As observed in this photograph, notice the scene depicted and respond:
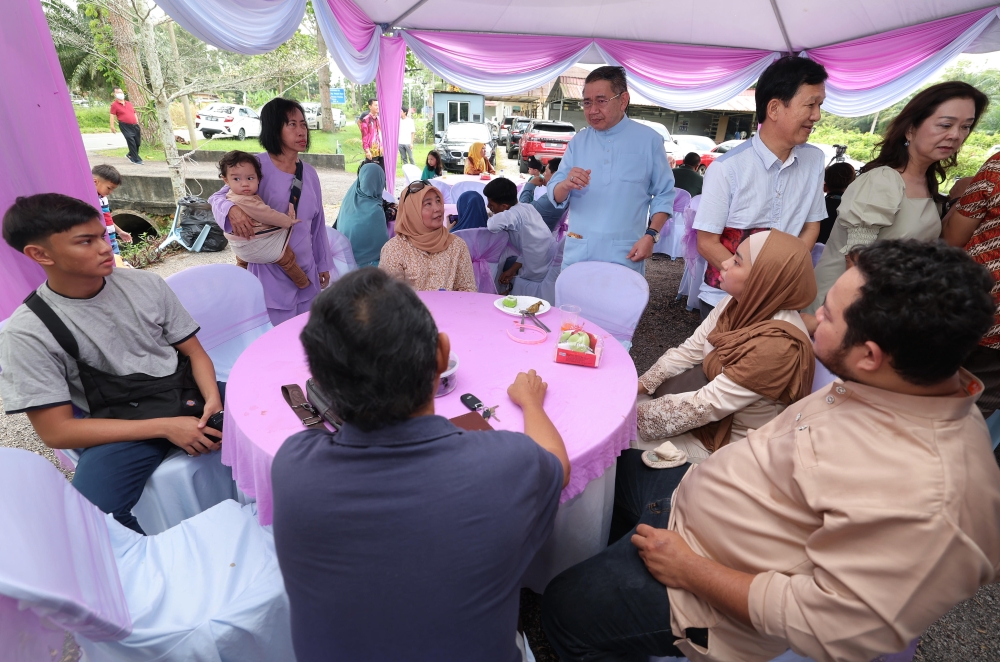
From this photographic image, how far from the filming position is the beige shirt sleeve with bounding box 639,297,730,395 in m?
2.14

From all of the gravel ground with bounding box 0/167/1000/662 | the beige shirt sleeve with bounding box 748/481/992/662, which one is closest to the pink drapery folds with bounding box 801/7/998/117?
the gravel ground with bounding box 0/167/1000/662

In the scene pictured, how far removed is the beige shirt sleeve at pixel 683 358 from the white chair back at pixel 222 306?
209 cm

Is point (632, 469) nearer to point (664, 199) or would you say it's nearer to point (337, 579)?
point (337, 579)

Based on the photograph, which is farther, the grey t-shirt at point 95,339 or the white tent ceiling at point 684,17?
the white tent ceiling at point 684,17

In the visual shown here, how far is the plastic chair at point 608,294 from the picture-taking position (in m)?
2.75

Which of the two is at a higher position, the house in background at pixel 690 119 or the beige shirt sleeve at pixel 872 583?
the house in background at pixel 690 119

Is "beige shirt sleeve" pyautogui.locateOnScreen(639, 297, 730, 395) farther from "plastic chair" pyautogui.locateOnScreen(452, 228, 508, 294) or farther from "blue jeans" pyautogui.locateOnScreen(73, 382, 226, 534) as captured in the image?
"blue jeans" pyautogui.locateOnScreen(73, 382, 226, 534)

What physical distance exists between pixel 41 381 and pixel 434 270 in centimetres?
184

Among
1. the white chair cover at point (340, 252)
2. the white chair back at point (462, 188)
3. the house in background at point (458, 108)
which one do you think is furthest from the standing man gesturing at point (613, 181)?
the house in background at point (458, 108)

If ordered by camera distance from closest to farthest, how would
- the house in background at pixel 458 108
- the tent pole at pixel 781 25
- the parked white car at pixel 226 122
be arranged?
the tent pole at pixel 781 25 → the parked white car at pixel 226 122 → the house in background at pixel 458 108

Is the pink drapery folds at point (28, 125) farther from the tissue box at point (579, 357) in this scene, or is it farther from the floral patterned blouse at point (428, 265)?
the tissue box at point (579, 357)

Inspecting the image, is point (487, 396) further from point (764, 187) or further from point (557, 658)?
point (764, 187)

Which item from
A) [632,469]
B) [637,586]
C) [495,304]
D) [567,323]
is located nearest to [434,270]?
[495,304]

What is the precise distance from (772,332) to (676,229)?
5.10m
